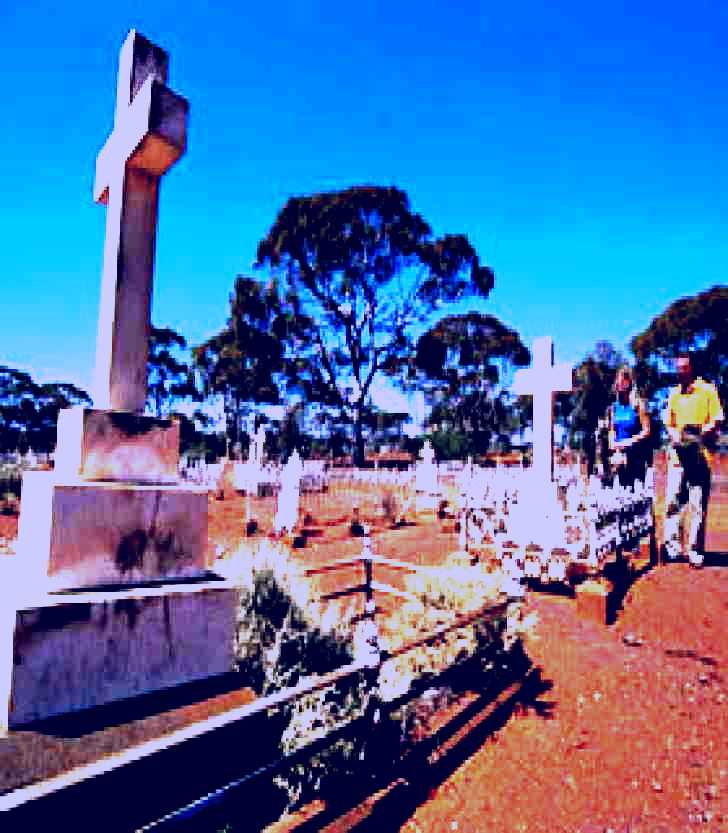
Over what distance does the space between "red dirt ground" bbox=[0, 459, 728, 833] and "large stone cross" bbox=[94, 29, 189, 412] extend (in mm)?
1454

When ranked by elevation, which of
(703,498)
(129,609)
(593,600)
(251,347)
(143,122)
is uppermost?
(251,347)

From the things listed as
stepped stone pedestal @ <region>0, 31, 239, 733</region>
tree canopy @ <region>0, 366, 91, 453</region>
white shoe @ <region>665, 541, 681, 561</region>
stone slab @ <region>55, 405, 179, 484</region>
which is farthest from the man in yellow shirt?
tree canopy @ <region>0, 366, 91, 453</region>

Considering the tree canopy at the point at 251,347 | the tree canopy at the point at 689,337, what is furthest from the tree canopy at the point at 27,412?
the tree canopy at the point at 689,337

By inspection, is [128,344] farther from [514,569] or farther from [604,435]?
[604,435]

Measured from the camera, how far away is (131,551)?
2416mm

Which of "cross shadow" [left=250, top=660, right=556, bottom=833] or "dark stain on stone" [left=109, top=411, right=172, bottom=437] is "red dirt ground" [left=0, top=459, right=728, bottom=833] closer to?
"cross shadow" [left=250, top=660, right=556, bottom=833]

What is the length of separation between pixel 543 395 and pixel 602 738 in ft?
17.0

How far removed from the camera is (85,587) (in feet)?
7.46

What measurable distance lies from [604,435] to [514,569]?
3.94m

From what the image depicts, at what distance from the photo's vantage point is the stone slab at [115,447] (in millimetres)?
2445

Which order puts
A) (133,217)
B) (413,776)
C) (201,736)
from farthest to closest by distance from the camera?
(413,776) < (133,217) < (201,736)

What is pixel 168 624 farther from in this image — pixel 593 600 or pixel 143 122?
pixel 593 600

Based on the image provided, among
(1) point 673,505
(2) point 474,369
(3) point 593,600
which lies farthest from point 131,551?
(2) point 474,369

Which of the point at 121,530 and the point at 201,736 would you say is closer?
the point at 201,736
